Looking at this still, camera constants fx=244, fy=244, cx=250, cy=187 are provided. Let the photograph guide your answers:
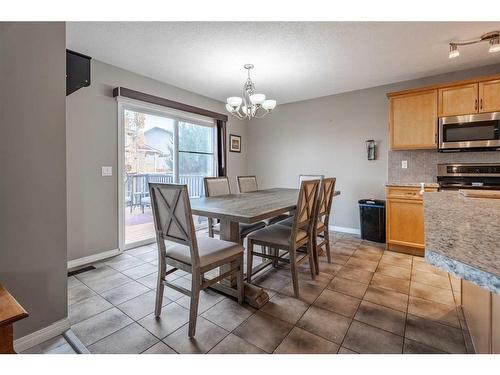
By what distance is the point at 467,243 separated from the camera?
0.68 m

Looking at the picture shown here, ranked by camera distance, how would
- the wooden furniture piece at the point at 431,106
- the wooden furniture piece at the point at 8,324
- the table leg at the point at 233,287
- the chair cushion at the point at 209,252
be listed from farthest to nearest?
the wooden furniture piece at the point at 431,106, the table leg at the point at 233,287, the chair cushion at the point at 209,252, the wooden furniture piece at the point at 8,324

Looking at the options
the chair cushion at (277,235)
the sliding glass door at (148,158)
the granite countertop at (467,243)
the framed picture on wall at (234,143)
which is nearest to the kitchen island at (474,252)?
the granite countertop at (467,243)

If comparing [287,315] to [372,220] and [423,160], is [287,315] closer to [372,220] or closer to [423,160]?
[372,220]

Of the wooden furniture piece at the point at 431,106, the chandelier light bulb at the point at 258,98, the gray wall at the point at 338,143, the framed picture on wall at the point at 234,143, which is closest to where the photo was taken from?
the chandelier light bulb at the point at 258,98

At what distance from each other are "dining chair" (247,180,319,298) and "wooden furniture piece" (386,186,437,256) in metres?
1.51

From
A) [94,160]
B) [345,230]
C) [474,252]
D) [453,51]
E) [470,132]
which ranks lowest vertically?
[345,230]

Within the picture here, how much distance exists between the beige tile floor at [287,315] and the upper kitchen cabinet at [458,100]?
1.91m

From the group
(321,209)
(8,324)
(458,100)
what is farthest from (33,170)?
(458,100)

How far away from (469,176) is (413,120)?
98cm

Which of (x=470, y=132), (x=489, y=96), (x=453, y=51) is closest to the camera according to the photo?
(x=453, y=51)

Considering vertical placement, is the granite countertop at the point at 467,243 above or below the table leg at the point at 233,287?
above

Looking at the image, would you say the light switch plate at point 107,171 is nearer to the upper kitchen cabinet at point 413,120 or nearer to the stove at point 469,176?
the upper kitchen cabinet at point 413,120

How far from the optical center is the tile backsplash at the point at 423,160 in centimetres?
312
